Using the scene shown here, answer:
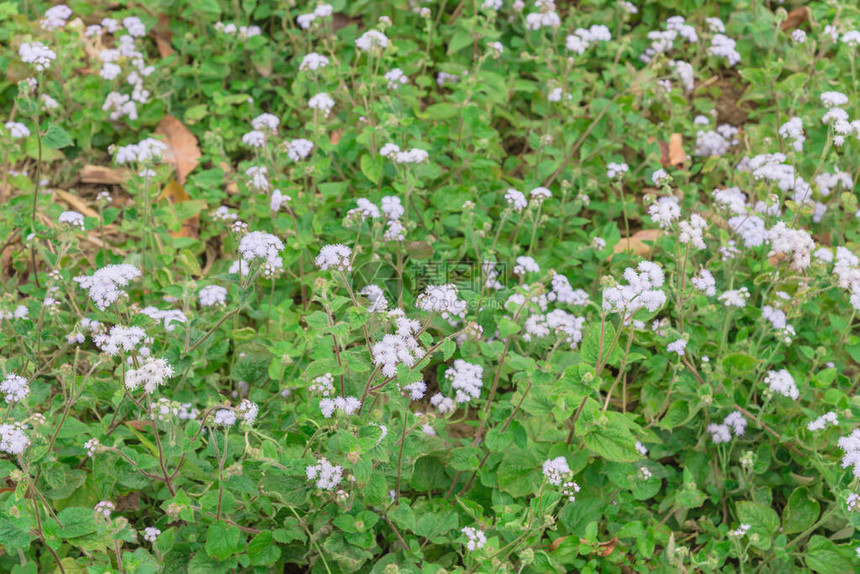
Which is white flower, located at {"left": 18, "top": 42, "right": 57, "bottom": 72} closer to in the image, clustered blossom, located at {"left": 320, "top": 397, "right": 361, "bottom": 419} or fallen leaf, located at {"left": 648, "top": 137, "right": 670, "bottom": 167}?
clustered blossom, located at {"left": 320, "top": 397, "right": 361, "bottom": 419}

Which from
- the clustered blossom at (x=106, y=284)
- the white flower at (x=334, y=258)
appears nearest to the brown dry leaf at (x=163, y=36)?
the clustered blossom at (x=106, y=284)

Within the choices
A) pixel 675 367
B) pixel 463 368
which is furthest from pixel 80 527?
pixel 675 367

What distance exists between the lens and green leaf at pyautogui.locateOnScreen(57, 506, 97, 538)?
2.97 metres

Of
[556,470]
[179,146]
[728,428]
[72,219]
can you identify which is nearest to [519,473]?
[556,470]

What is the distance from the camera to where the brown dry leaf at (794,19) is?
20.6 feet

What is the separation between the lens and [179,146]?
5.42 m

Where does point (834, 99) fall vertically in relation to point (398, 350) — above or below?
above

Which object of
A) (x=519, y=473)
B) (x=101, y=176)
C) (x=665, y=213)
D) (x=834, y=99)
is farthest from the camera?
(x=101, y=176)

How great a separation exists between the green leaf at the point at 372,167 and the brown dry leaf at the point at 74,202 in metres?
1.69

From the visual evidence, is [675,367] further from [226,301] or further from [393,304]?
[226,301]

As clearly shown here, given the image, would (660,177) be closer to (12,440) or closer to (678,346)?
(678,346)

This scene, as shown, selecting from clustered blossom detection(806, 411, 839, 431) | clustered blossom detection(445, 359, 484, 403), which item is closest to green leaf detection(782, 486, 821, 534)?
clustered blossom detection(806, 411, 839, 431)

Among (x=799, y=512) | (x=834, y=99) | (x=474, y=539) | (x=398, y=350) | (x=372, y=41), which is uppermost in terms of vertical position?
(x=834, y=99)

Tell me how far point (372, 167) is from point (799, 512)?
276cm
